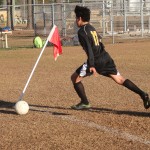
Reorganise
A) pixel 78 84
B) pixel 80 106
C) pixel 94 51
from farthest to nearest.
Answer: pixel 80 106 → pixel 78 84 → pixel 94 51

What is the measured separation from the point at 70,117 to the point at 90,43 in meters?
1.30

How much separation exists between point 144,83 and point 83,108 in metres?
3.71

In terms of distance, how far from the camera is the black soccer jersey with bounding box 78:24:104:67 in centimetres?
864

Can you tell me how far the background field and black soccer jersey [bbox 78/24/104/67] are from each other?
1.00 m

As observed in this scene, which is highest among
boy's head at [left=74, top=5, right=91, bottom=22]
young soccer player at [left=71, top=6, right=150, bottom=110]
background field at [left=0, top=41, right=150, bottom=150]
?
boy's head at [left=74, top=5, right=91, bottom=22]

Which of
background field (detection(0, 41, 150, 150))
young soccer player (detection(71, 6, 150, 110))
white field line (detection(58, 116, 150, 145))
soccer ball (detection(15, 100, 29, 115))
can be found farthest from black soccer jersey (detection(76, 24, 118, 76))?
soccer ball (detection(15, 100, 29, 115))

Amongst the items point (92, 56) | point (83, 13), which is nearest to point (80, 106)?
point (92, 56)

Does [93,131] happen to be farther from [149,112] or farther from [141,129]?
[149,112]

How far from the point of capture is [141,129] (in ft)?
25.2

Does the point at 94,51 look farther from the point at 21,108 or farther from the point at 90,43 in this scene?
the point at 21,108

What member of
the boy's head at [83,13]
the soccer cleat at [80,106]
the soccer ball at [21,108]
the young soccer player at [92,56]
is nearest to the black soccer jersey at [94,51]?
the young soccer player at [92,56]

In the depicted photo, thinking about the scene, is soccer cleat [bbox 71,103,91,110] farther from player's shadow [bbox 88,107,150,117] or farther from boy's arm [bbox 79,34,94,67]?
boy's arm [bbox 79,34,94,67]

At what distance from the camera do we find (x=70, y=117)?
8812mm

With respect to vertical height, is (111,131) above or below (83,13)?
below
